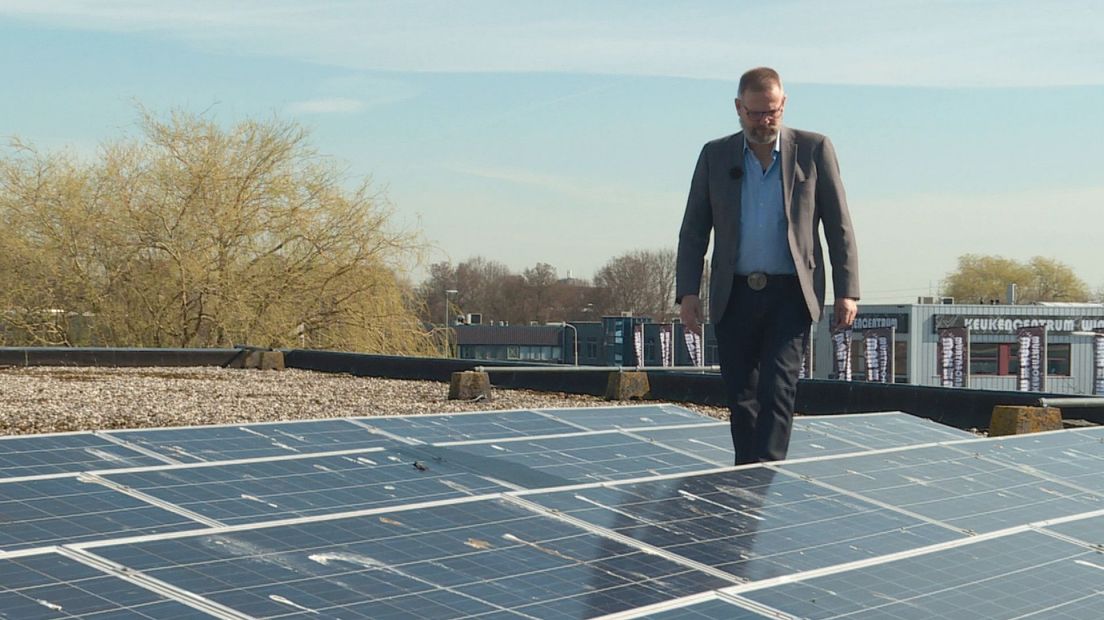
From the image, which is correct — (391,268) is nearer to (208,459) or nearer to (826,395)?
(826,395)

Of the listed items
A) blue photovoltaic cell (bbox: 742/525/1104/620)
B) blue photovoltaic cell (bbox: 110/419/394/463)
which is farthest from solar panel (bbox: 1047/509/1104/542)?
blue photovoltaic cell (bbox: 110/419/394/463)

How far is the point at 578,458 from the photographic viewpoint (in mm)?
6176

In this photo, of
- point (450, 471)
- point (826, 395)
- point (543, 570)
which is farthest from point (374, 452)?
point (826, 395)

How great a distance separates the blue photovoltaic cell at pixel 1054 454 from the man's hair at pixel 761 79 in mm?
1839

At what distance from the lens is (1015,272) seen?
129000 mm

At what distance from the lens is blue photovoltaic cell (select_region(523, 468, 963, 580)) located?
12.3 feet

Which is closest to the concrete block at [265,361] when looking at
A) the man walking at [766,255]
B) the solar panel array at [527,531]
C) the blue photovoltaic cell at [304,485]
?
the solar panel array at [527,531]

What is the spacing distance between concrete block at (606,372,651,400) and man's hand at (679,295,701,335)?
9733mm

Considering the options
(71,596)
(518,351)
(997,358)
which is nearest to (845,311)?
(71,596)

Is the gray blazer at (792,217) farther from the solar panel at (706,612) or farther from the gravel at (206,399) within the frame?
the gravel at (206,399)

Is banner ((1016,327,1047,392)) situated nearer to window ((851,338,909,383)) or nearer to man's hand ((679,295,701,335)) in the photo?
window ((851,338,909,383))

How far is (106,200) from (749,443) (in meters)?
29.7

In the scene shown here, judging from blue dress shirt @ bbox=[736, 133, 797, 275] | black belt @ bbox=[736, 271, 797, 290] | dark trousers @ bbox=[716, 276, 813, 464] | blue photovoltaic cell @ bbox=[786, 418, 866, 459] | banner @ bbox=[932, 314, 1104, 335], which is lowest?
blue photovoltaic cell @ bbox=[786, 418, 866, 459]

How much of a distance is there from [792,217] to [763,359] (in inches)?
24.2
